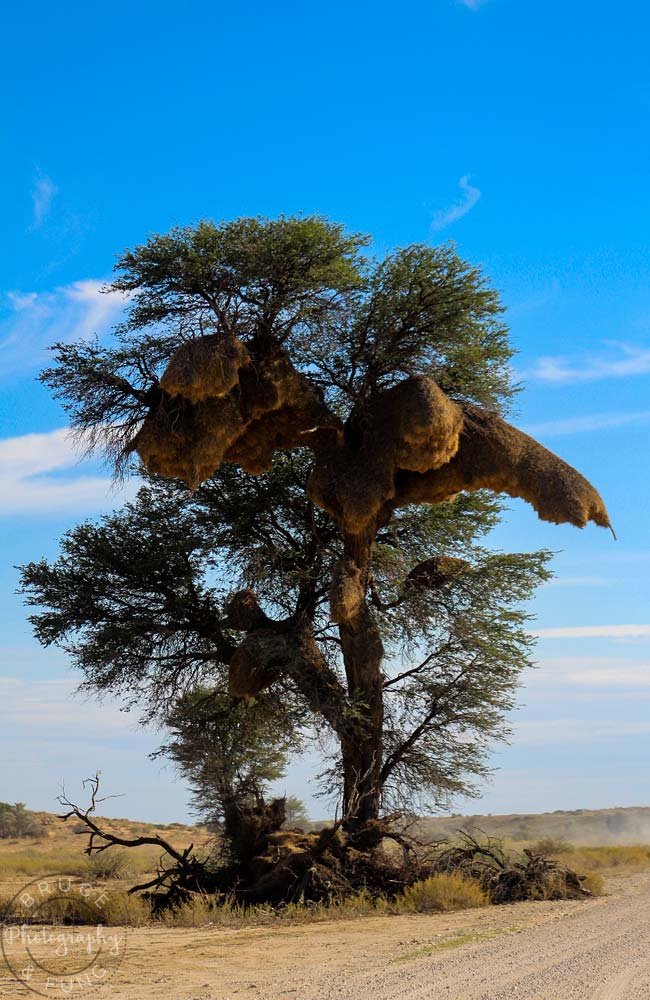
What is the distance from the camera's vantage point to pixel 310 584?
19.9 metres

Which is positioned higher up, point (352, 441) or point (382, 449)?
point (352, 441)

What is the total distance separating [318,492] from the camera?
18.0 m

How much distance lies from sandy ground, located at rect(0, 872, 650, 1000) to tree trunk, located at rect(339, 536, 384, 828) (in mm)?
3791

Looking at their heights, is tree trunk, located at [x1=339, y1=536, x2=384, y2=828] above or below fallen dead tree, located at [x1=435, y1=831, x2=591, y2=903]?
above

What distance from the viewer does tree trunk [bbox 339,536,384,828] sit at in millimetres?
17797

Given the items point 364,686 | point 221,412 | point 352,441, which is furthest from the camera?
point 352,441

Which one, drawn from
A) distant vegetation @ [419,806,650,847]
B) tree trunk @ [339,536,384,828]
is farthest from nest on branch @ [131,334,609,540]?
distant vegetation @ [419,806,650,847]

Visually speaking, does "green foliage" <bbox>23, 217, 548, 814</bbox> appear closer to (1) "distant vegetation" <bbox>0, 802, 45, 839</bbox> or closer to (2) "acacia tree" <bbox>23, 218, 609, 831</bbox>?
(2) "acacia tree" <bbox>23, 218, 609, 831</bbox>

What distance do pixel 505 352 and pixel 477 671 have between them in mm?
6317

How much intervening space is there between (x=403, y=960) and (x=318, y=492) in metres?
9.38

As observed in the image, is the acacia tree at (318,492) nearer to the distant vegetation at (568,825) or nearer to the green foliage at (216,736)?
the green foliage at (216,736)

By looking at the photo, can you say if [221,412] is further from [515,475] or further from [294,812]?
[294,812]

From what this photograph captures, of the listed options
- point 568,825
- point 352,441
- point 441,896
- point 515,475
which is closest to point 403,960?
point 441,896

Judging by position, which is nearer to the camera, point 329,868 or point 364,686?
point 329,868
